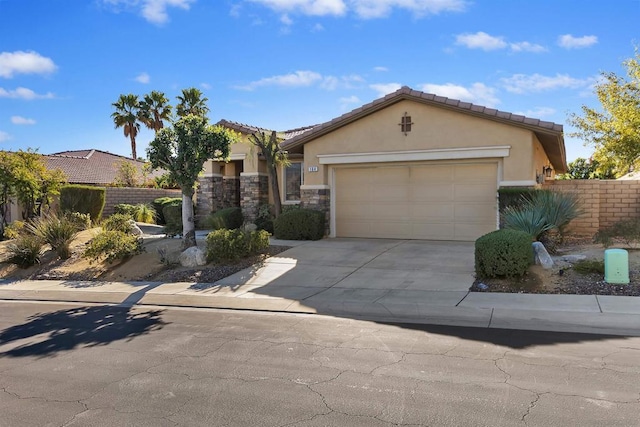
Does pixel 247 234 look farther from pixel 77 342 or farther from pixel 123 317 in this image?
pixel 77 342

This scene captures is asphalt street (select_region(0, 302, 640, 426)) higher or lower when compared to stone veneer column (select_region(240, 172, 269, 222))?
lower

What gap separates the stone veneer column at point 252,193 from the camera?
19672 mm

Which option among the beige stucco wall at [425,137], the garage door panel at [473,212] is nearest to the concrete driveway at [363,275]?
the garage door panel at [473,212]

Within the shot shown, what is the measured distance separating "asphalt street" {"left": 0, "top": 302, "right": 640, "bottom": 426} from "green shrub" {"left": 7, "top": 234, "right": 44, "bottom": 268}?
713 cm

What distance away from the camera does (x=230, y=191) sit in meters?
21.6

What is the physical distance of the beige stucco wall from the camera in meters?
13.9

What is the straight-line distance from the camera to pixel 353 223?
650 inches

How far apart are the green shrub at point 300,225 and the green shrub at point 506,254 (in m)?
6.96

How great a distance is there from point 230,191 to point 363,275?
1219 cm

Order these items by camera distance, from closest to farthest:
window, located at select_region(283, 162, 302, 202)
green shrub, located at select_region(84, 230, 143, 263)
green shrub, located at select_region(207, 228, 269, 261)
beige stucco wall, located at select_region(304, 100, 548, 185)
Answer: green shrub, located at select_region(207, 228, 269, 261), green shrub, located at select_region(84, 230, 143, 263), beige stucco wall, located at select_region(304, 100, 548, 185), window, located at select_region(283, 162, 302, 202)

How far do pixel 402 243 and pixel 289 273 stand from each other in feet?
15.0

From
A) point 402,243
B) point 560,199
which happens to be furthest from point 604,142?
point 402,243

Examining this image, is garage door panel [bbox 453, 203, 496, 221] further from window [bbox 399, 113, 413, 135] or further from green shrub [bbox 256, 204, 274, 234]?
green shrub [bbox 256, 204, 274, 234]

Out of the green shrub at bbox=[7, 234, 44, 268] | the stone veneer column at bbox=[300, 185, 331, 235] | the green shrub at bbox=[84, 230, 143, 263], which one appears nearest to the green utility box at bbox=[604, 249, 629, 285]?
the stone veneer column at bbox=[300, 185, 331, 235]
